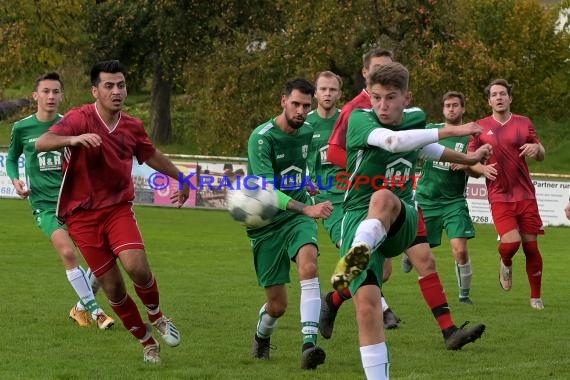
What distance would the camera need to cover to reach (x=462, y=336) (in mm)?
9102

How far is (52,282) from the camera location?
45.9ft

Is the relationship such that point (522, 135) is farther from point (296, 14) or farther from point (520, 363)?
point (296, 14)

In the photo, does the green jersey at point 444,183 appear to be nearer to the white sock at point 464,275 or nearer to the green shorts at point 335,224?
the white sock at point 464,275

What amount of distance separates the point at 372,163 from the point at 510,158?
18.3ft

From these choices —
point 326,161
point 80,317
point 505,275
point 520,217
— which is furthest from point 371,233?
point 505,275

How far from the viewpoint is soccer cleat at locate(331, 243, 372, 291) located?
21.4 feet

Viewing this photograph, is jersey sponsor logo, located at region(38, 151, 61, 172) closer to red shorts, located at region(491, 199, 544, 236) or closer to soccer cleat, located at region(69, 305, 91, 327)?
soccer cleat, located at region(69, 305, 91, 327)

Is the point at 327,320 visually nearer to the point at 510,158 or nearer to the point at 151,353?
the point at 151,353

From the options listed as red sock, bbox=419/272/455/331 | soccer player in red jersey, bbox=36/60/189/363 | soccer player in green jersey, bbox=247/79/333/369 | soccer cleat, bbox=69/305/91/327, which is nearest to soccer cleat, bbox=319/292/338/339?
red sock, bbox=419/272/455/331

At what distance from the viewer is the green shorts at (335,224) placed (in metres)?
10.2

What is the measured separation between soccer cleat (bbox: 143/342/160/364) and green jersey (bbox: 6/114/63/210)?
3.06 meters

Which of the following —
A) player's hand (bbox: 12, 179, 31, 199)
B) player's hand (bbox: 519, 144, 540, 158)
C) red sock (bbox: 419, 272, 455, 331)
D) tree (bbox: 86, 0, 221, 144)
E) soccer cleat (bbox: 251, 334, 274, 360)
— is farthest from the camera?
tree (bbox: 86, 0, 221, 144)

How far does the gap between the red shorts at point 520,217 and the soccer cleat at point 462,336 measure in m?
3.36

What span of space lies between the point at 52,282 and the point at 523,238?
564 cm
